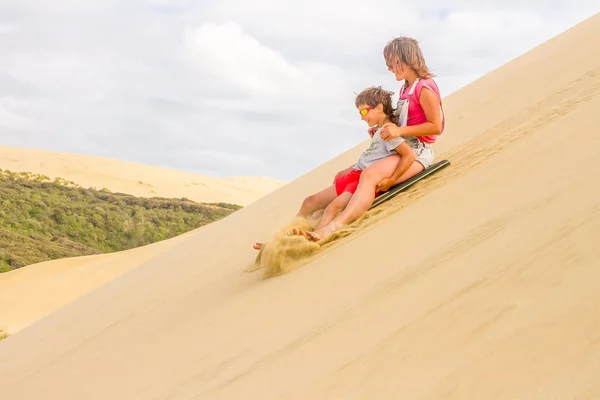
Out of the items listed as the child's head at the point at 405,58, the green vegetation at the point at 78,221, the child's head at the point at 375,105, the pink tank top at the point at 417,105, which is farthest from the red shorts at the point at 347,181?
the green vegetation at the point at 78,221

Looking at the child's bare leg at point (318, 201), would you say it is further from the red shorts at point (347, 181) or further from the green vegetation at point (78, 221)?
the green vegetation at point (78, 221)

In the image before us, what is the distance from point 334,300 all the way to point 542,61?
224 inches

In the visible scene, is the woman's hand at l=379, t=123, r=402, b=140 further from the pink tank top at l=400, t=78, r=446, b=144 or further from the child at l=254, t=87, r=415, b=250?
the pink tank top at l=400, t=78, r=446, b=144

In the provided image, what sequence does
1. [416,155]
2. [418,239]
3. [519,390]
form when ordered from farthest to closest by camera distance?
[416,155], [418,239], [519,390]

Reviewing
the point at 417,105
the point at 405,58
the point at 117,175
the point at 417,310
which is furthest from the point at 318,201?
the point at 117,175

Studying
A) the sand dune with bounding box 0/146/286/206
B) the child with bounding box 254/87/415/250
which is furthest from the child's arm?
the sand dune with bounding box 0/146/286/206

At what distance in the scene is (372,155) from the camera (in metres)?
4.05

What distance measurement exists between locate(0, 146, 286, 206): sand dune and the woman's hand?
36309 mm

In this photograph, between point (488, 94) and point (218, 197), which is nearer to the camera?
point (488, 94)

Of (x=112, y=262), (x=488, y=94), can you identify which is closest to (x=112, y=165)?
(x=112, y=262)

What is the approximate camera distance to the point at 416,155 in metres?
4.14

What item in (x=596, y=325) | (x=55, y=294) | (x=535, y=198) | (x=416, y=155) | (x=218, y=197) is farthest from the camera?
(x=218, y=197)

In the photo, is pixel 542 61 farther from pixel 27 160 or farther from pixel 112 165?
pixel 112 165

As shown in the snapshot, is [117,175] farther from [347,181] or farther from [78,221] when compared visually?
[347,181]
